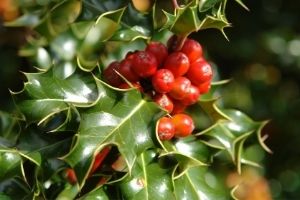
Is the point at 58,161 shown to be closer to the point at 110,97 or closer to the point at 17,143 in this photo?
the point at 17,143

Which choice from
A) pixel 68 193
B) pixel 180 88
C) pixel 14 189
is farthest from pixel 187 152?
pixel 14 189

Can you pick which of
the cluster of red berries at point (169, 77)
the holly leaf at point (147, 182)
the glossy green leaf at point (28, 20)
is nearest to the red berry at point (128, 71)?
the cluster of red berries at point (169, 77)

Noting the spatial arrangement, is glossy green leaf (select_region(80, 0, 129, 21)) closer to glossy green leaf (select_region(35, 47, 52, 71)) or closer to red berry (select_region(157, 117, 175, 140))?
glossy green leaf (select_region(35, 47, 52, 71))

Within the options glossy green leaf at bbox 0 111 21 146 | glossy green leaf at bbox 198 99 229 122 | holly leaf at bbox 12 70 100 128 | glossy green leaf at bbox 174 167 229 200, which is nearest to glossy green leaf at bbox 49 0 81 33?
glossy green leaf at bbox 0 111 21 146

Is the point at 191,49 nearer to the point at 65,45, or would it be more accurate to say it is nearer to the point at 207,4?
the point at 207,4

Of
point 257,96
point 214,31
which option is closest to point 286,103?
point 257,96

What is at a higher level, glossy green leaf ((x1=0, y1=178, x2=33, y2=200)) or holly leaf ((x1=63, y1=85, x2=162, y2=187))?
holly leaf ((x1=63, y1=85, x2=162, y2=187))
